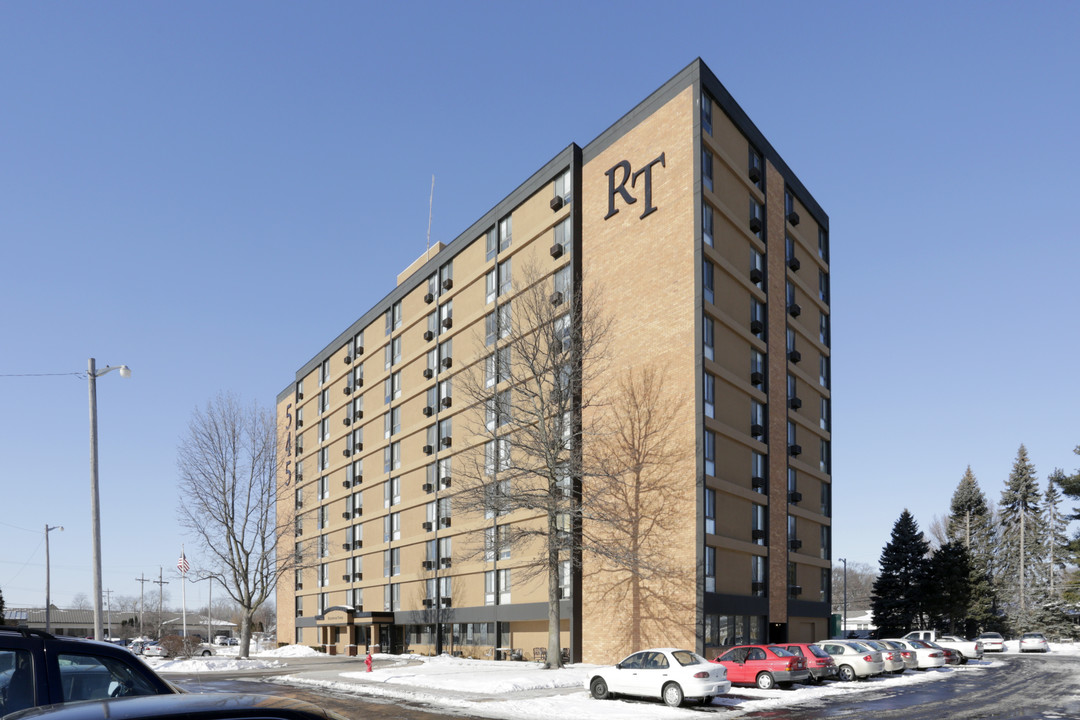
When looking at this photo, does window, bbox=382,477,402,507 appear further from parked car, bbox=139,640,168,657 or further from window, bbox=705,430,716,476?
window, bbox=705,430,716,476

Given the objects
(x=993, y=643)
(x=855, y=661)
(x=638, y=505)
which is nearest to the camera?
(x=855, y=661)

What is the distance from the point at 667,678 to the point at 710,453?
1617cm

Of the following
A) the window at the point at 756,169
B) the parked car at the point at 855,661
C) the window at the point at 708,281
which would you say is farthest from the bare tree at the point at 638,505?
the window at the point at 756,169

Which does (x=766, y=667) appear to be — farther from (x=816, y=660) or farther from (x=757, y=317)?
(x=757, y=317)

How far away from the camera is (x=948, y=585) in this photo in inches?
2677

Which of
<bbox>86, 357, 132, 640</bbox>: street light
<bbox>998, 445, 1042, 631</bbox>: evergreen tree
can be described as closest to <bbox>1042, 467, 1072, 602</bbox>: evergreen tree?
<bbox>998, 445, 1042, 631</bbox>: evergreen tree

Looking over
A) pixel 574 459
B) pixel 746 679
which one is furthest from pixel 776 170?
pixel 746 679

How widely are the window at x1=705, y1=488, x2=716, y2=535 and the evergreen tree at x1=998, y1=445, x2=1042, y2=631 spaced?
58.7 m

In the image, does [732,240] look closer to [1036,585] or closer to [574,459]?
[574,459]

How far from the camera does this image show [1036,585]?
263ft

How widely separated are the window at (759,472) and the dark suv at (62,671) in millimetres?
36766

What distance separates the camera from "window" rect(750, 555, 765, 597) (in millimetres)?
40022

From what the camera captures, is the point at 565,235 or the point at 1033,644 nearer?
the point at 565,235

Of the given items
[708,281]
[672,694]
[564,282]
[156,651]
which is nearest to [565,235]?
[564,282]
